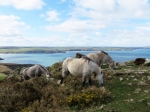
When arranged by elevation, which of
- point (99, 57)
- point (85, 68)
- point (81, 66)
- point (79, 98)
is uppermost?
point (99, 57)

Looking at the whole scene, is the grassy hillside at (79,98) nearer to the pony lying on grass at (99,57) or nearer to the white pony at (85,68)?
the white pony at (85,68)

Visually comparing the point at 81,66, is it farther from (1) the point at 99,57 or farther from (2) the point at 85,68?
(1) the point at 99,57

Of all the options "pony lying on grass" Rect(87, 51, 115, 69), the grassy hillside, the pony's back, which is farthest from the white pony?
"pony lying on grass" Rect(87, 51, 115, 69)

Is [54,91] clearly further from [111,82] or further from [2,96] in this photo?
[111,82]

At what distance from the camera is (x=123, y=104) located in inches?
358

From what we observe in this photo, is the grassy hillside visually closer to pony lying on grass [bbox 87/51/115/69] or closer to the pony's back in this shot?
the pony's back

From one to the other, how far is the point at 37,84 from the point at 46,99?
8.48 ft

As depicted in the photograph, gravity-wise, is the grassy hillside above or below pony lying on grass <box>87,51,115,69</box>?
below

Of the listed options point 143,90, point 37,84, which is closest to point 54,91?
point 37,84

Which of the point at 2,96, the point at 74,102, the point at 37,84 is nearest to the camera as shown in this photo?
the point at 74,102

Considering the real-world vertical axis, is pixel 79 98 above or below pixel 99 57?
below

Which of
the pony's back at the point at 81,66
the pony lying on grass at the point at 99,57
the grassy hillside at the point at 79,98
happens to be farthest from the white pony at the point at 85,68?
the pony lying on grass at the point at 99,57

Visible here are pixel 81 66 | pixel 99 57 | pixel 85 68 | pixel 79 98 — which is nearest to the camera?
pixel 79 98

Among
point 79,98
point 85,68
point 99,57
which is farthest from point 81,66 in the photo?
point 99,57
